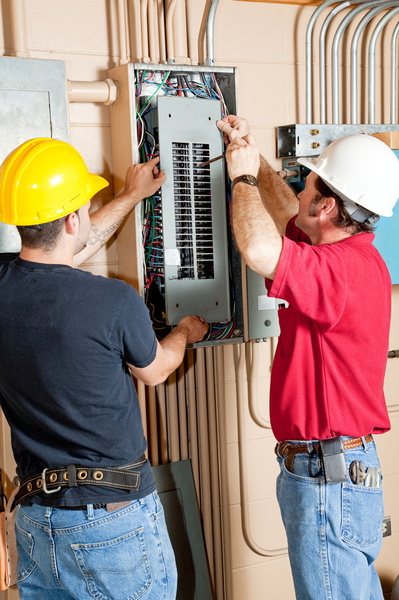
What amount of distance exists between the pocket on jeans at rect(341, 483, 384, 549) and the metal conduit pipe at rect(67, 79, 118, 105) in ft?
4.01

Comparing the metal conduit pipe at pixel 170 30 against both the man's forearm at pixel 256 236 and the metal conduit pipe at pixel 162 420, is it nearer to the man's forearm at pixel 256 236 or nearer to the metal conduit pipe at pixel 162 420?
the man's forearm at pixel 256 236

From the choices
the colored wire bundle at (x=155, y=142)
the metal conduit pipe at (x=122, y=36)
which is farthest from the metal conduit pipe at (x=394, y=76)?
the metal conduit pipe at (x=122, y=36)

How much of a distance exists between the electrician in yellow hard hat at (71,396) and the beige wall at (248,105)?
48 cm

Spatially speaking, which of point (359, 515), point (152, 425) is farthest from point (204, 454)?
point (359, 515)

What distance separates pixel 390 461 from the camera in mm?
2682

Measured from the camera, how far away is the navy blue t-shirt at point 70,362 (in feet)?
4.89

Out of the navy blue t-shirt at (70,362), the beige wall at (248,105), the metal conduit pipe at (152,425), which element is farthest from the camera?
the metal conduit pipe at (152,425)

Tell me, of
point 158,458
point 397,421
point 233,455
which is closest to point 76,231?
point 158,458

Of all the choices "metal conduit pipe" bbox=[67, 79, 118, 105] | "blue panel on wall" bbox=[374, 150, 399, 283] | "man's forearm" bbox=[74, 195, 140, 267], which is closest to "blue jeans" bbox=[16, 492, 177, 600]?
"man's forearm" bbox=[74, 195, 140, 267]

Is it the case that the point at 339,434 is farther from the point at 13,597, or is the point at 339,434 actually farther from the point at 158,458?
the point at 13,597

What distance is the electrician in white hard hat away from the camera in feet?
5.76

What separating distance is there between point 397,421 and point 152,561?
1378 millimetres

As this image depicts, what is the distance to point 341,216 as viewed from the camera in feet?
5.96

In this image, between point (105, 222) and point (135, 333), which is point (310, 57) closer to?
point (105, 222)
